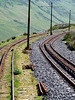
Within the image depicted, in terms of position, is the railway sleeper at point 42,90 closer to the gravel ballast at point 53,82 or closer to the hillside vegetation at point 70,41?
the gravel ballast at point 53,82

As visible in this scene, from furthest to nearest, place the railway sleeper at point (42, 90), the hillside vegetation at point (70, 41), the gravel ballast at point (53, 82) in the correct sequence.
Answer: the hillside vegetation at point (70, 41) < the railway sleeper at point (42, 90) < the gravel ballast at point (53, 82)

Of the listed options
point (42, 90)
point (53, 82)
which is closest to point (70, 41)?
point (53, 82)

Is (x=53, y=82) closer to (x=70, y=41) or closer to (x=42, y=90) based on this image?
(x=42, y=90)

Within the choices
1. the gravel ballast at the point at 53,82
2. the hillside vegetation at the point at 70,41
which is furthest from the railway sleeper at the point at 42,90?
the hillside vegetation at the point at 70,41

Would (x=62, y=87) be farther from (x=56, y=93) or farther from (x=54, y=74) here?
(x=54, y=74)

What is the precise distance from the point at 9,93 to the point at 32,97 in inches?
53.3

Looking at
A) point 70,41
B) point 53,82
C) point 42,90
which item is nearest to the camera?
point 42,90

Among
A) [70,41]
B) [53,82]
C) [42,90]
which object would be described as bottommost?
[42,90]

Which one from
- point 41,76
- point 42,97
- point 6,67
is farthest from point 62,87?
point 6,67

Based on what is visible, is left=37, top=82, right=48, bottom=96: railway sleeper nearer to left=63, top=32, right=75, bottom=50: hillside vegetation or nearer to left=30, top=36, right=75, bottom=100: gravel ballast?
left=30, top=36, right=75, bottom=100: gravel ballast

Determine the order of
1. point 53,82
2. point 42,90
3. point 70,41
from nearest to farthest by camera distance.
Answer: point 42,90 → point 53,82 → point 70,41

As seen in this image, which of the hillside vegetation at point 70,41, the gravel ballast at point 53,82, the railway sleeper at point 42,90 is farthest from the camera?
the hillside vegetation at point 70,41

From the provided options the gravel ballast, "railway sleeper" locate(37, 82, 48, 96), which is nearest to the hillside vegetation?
the gravel ballast

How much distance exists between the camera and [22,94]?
35.3ft
